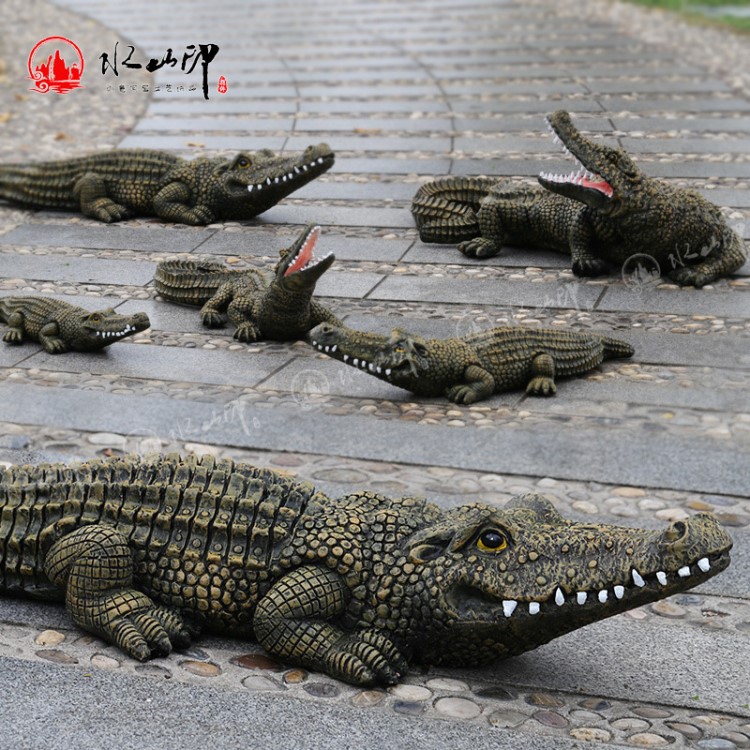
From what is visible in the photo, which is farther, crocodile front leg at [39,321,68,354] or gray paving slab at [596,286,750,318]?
gray paving slab at [596,286,750,318]

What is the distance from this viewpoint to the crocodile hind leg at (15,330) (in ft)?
28.0

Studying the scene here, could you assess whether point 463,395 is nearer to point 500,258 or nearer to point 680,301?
point 680,301

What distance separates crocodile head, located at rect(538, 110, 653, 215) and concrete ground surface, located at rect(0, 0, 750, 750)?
638mm

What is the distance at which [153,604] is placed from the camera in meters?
4.84

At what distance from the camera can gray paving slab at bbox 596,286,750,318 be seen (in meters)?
8.93

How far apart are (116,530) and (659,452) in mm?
3114

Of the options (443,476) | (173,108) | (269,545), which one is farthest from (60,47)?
(269,545)

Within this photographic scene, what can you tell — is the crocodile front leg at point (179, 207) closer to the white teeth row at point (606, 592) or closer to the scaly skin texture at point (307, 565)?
the scaly skin texture at point (307, 565)

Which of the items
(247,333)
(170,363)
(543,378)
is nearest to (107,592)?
(170,363)

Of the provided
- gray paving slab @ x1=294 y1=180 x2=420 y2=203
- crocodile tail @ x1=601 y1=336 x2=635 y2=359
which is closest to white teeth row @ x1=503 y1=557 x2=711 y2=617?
crocodile tail @ x1=601 y1=336 x2=635 y2=359

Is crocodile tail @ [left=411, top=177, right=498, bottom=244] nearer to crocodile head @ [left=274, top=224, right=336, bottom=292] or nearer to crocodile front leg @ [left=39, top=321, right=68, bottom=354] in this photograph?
crocodile head @ [left=274, top=224, right=336, bottom=292]

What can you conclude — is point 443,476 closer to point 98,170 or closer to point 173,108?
point 98,170

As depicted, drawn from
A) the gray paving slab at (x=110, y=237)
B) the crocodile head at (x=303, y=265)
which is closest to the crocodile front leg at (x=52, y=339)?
the crocodile head at (x=303, y=265)

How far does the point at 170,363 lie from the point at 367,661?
13.2ft
